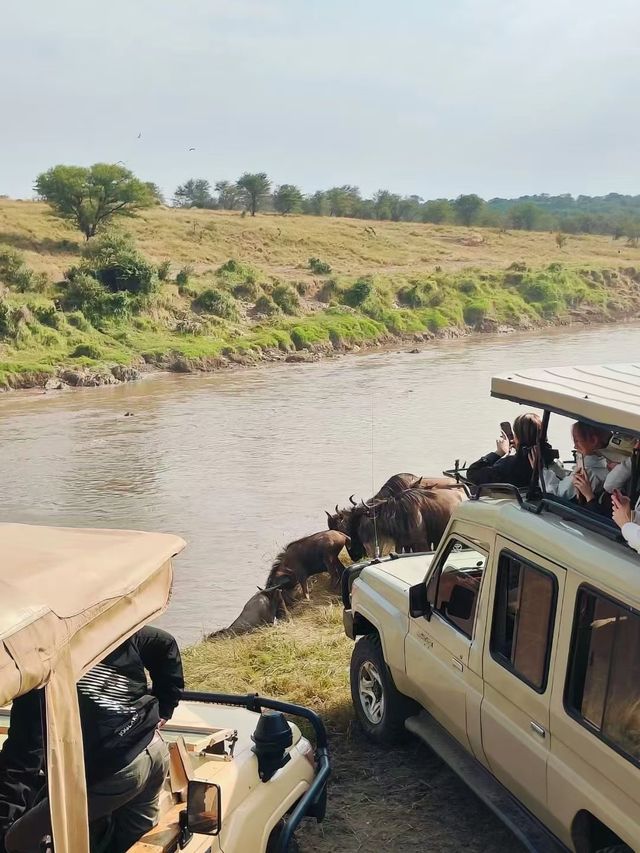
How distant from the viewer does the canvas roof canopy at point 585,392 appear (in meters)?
4.23

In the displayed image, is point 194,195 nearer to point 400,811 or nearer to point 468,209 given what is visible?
point 468,209

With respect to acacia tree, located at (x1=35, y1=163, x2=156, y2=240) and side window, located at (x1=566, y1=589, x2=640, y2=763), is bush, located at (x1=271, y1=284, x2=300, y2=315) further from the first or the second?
side window, located at (x1=566, y1=589, x2=640, y2=763)

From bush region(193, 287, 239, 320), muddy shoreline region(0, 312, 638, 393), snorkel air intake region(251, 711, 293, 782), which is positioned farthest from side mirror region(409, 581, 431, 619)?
bush region(193, 287, 239, 320)

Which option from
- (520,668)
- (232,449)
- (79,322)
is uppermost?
(520,668)

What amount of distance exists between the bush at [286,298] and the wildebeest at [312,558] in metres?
33.0

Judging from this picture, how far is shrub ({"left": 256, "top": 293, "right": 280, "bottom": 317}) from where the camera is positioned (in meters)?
44.0

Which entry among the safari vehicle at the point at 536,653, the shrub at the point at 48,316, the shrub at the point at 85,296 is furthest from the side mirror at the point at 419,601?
the shrub at the point at 85,296

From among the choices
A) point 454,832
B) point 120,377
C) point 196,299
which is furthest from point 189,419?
point 454,832

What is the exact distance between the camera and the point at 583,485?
16.0 feet

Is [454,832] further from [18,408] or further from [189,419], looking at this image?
[18,408]

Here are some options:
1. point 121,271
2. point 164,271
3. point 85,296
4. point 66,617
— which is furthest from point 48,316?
point 66,617

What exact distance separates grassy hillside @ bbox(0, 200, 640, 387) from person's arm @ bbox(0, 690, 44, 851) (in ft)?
99.0

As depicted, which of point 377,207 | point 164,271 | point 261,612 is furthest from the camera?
point 377,207

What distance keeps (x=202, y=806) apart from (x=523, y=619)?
1.71 meters
